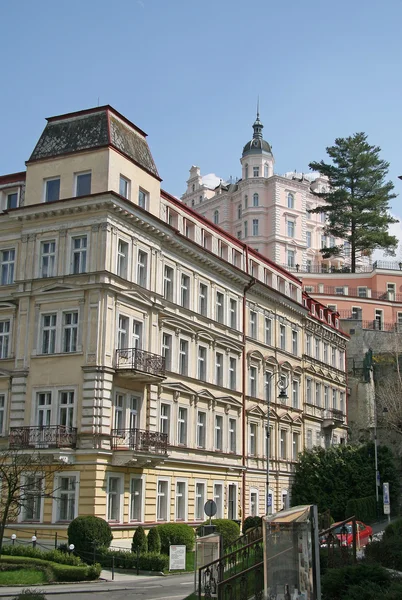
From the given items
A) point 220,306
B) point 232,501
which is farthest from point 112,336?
point 232,501

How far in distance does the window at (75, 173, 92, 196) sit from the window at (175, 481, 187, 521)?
14.9m

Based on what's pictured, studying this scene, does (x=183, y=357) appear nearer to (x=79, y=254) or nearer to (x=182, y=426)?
(x=182, y=426)

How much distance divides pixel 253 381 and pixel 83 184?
64.7 feet

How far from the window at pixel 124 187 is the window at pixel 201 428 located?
42.0 feet

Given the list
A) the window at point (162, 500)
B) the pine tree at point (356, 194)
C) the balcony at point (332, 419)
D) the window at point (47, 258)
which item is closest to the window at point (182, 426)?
the window at point (162, 500)

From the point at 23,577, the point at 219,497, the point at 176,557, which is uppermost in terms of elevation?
the point at 219,497

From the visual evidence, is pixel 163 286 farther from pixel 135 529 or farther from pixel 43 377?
pixel 135 529

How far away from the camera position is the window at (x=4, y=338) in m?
37.9

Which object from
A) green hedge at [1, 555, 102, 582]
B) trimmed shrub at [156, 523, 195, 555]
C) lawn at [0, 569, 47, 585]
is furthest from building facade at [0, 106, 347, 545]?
lawn at [0, 569, 47, 585]

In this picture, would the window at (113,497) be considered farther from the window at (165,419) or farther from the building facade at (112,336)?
the window at (165,419)

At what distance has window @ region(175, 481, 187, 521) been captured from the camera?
40903mm

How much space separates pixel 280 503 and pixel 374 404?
18939 mm

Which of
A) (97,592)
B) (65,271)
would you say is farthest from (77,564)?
(65,271)

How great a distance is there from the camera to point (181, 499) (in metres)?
41.3
